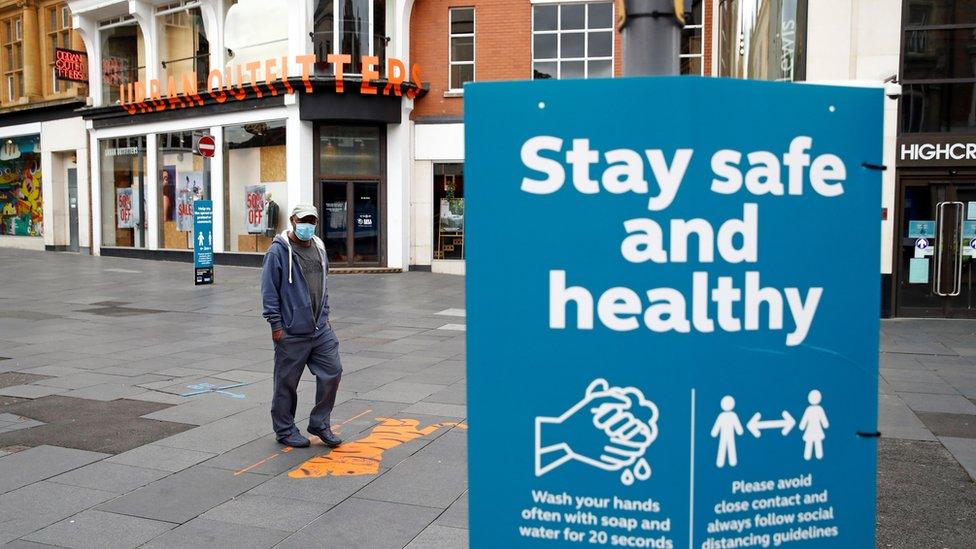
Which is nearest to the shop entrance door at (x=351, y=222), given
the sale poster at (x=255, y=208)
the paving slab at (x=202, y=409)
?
the sale poster at (x=255, y=208)

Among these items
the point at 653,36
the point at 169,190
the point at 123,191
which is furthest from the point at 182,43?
the point at 653,36

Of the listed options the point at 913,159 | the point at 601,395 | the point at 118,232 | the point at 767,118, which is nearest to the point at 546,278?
the point at 601,395

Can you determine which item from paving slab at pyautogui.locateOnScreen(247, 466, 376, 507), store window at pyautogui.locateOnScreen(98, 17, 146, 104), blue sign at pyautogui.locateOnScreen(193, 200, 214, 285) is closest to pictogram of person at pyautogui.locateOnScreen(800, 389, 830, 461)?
paving slab at pyautogui.locateOnScreen(247, 466, 376, 507)

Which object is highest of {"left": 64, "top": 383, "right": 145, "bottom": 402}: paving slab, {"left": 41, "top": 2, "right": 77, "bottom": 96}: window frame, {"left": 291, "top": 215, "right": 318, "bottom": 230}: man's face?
{"left": 41, "top": 2, "right": 77, "bottom": 96}: window frame

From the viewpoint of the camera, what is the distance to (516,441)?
88.7 inches

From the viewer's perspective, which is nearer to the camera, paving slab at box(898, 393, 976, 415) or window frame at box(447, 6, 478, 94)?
paving slab at box(898, 393, 976, 415)

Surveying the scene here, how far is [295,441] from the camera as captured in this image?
21.1ft

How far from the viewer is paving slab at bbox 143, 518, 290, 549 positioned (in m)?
4.44

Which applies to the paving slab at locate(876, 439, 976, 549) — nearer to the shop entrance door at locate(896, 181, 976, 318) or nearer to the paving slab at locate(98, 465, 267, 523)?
the paving slab at locate(98, 465, 267, 523)

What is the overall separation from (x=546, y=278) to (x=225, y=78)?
2318 cm

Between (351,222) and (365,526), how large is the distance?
18044 millimetres

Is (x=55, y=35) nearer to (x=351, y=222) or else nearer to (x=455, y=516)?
(x=351, y=222)

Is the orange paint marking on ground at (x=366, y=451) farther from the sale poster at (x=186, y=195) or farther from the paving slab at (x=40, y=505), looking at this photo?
the sale poster at (x=186, y=195)

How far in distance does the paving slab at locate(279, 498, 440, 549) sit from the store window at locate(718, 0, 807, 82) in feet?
11.6
